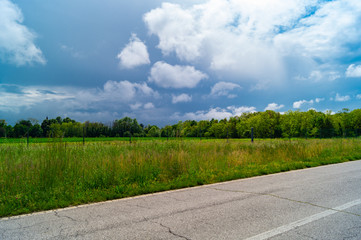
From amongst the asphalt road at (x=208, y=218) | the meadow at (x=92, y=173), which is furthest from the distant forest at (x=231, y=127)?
the asphalt road at (x=208, y=218)

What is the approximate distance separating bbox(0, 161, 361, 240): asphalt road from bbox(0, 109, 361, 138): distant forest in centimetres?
409

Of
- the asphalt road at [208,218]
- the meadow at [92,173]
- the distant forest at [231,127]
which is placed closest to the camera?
the asphalt road at [208,218]

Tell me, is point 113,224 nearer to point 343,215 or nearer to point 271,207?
point 271,207

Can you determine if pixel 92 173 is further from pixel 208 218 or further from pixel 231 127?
pixel 231 127

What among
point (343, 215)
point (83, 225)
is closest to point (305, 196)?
point (343, 215)

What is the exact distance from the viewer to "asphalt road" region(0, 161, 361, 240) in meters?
3.65

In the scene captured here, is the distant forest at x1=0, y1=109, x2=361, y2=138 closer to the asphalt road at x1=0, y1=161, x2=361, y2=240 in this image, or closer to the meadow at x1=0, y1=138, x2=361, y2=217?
the meadow at x1=0, y1=138, x2=361, y2=217

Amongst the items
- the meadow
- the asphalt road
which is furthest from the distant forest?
the asphalt road

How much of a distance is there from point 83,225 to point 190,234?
1898 millimetres

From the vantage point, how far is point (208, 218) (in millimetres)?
4270

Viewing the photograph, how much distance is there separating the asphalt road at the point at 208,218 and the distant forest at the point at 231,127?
13.4ft

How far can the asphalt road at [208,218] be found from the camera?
365 cm

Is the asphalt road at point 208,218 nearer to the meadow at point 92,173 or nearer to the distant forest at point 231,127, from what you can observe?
the meadow at point 92,173

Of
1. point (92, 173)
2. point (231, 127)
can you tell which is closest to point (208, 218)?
point (92, 173)
